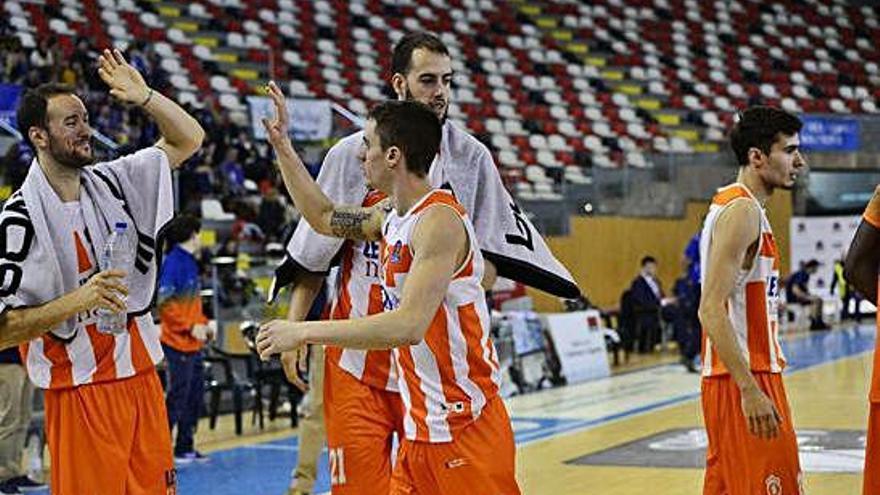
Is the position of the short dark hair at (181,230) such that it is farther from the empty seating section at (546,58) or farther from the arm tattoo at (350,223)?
the empty seating section at (546,58)

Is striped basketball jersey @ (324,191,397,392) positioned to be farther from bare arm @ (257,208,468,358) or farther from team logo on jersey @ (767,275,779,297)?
team logo on jersey @ (767,275,779,297)

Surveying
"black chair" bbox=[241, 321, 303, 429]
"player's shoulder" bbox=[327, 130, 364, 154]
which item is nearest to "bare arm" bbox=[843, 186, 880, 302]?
"player's shoulder" bbox=[327, 130, 364, 154]

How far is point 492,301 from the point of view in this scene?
17.8 meters

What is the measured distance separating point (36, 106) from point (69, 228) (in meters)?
0.44

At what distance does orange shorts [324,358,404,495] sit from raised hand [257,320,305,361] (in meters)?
1.27

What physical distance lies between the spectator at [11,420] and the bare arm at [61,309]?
500cm

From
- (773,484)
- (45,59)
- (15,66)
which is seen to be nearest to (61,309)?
(773,484)

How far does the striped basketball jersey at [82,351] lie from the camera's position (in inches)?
207

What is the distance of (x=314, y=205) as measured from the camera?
5406 millimetres

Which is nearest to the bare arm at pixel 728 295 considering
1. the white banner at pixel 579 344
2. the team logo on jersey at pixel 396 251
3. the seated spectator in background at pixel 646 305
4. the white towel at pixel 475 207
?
the white towel at pixel 475 207

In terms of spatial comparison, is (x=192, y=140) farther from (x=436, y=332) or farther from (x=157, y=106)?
(x=436, y=332)

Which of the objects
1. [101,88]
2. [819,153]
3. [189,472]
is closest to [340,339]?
[189,472]

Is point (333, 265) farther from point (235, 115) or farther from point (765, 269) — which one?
point (235, 115)

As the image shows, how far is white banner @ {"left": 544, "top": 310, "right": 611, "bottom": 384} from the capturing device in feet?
57.6
